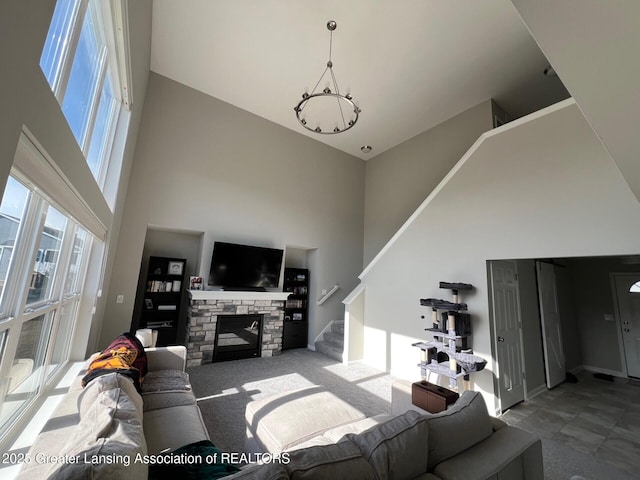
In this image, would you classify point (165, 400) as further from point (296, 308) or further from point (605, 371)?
point (605, 371)

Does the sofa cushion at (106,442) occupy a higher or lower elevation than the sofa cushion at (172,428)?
higher

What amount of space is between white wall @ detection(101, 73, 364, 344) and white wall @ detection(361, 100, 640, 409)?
2161mm

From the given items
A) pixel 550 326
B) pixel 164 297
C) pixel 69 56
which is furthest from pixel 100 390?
pixel 550 326

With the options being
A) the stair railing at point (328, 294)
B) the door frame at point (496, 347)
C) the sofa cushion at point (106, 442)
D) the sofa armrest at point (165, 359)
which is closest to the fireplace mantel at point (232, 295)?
the stair railing at point (328, 294)

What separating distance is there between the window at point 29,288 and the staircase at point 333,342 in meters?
4.14

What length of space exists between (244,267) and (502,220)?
4362mm

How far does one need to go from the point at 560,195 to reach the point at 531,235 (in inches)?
20.7

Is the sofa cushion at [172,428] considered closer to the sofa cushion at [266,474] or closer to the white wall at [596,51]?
the sofa cushion at [266,474]

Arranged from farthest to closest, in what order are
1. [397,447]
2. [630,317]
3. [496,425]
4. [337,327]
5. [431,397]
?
[337,327] → [630,317] → [431,397] → [496,425] → [397,447]

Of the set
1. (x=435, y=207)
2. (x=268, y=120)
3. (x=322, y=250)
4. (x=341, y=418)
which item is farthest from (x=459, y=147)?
(x=341, y=418)

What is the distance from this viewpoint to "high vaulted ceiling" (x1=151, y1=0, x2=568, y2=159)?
365cm

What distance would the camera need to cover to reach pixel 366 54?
4.29 metres

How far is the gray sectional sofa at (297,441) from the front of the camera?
958mm

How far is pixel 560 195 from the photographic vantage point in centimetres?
306
